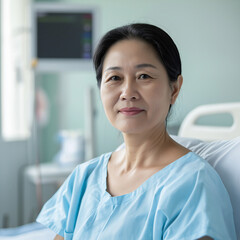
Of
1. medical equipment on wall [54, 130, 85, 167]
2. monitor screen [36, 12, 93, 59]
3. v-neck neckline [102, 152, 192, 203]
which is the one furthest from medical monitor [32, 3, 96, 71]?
v-neck neckline [102, 152, 192, 203]

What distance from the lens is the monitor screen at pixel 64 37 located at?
247 centimetres

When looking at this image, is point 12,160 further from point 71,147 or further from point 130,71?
point 130,71

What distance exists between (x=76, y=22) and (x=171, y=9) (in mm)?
858

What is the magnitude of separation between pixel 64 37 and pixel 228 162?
1666 mm

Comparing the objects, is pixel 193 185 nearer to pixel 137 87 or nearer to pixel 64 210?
pixel 137 87

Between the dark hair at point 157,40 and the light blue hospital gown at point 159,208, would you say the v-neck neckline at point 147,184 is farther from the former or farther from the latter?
the dark hair at point 157,40

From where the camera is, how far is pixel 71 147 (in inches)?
109

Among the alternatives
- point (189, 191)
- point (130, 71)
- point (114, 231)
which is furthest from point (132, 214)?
point (130, 71)

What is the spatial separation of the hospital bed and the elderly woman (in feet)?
0.33

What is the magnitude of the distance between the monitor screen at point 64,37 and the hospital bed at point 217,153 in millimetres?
1031

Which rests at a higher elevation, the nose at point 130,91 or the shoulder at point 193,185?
the nose at point 130,91

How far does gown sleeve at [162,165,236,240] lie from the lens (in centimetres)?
86

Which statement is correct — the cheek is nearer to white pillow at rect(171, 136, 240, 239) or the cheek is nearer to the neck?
the neck

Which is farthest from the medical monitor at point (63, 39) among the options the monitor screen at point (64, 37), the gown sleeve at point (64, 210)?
the gown sleeve at point (64, 210)
